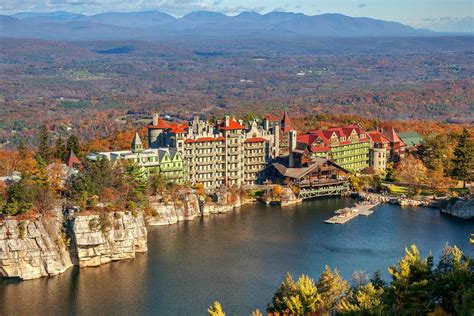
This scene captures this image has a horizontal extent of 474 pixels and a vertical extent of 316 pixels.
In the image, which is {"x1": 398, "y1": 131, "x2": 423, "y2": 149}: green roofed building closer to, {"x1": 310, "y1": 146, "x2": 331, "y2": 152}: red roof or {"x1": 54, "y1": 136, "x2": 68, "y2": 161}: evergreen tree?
{"x1": 310, "y1": 146, "x2": 331, "y2": 152}: red roof

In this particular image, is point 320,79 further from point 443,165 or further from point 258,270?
point 258,270

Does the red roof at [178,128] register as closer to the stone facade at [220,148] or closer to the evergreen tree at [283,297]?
the stone facade at [220,148]

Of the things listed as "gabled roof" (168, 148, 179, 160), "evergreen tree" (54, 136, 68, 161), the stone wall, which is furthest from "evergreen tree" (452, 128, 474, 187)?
"evergreen tree" (54, 136, 68, 161)

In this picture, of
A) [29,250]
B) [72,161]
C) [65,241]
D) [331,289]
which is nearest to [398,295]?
[331,289]

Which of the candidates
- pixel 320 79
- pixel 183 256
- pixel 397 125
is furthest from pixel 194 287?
pixel 320 79

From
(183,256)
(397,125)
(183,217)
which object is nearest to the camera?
(183,256)

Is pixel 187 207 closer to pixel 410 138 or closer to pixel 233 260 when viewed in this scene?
pixel 233 260
